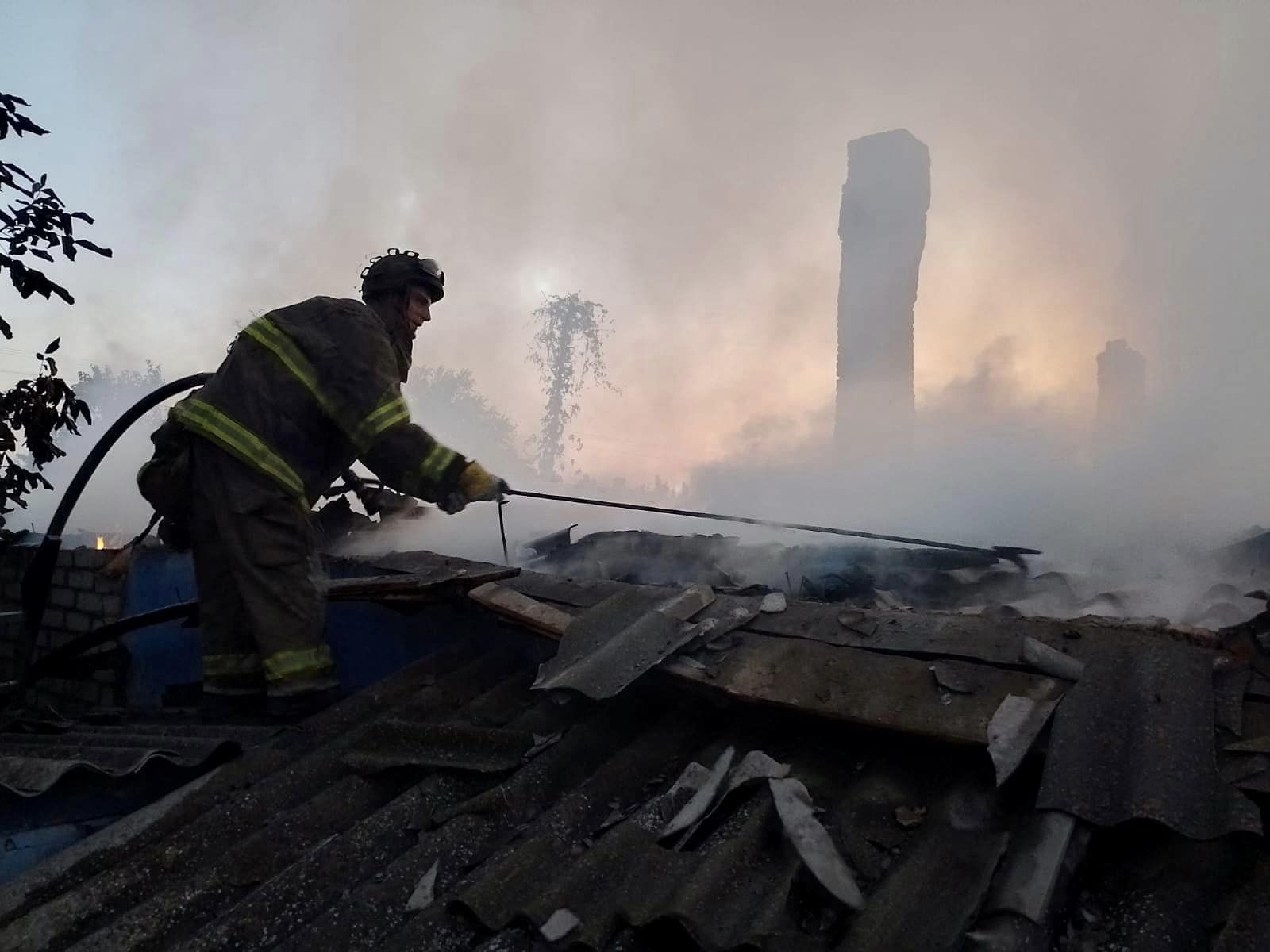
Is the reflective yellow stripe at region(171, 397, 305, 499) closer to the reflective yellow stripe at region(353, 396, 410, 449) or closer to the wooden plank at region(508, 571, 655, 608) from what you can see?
the reflective yellow stripe at region(353, 396, 410, 449)

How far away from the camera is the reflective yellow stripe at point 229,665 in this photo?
10.9 ft

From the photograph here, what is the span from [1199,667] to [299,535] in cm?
305

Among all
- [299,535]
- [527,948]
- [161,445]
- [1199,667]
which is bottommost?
[527,948]

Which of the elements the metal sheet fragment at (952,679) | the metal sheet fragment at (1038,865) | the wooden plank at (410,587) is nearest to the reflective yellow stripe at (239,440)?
the wooden plank at (410,587)

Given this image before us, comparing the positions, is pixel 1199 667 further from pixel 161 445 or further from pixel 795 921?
pixel 161 445

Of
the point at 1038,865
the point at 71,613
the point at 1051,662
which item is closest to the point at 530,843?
the point at 1038,865

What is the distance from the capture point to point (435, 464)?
3291 mm

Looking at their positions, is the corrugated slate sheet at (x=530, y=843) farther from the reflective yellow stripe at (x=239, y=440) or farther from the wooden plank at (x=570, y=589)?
the reflective yellow stripe at (x=239, y=440)

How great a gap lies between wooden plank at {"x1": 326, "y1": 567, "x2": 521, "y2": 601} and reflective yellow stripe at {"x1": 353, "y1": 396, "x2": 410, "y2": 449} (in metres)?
0.58

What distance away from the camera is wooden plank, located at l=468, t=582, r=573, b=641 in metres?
2.95

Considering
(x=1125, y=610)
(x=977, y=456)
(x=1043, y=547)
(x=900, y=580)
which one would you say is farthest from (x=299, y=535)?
(x=977, y=456)

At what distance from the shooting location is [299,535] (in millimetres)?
3221

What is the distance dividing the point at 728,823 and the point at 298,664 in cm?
192

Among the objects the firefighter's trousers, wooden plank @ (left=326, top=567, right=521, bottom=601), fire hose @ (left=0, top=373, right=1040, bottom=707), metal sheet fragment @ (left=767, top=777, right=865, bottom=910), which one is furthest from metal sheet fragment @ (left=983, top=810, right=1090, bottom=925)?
fire hose @ (left=0, top=373, right=1040, bottom=707)
